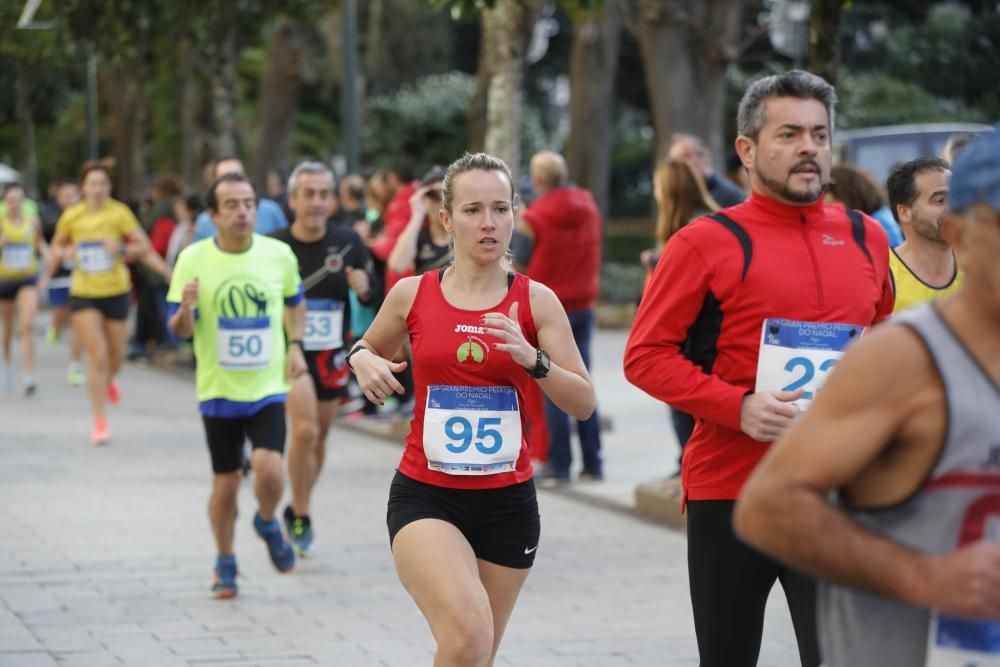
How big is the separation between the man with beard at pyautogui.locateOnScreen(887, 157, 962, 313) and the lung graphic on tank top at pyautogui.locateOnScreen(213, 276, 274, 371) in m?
3.16

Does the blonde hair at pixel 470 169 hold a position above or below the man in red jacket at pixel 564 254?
above

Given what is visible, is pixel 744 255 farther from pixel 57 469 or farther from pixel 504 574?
pixel 57 469

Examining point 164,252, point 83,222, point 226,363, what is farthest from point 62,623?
point 164,252

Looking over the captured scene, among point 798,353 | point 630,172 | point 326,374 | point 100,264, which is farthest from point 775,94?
point 630,172

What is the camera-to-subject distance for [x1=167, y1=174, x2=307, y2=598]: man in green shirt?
8023 mm

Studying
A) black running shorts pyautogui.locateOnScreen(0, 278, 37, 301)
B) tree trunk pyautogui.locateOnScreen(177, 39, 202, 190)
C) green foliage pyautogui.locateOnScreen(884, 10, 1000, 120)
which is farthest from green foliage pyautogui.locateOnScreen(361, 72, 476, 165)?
black running shorts pyautogui.locateOnScreen(0, 278, 37, 301)

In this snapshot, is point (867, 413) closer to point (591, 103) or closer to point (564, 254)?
point (564, 254)

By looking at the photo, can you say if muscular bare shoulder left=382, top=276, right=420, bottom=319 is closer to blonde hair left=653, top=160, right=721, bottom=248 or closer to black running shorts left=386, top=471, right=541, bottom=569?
black running shorts left=386, top=471, right=541, bottom=569

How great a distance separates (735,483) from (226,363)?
4098 millimetres

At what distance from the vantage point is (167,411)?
1622cm

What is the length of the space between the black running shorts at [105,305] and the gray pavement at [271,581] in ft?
4.47

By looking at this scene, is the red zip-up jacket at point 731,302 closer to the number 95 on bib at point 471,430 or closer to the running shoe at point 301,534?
the number 95 on bib at point 471,430

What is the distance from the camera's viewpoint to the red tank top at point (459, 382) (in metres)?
→ 5.01

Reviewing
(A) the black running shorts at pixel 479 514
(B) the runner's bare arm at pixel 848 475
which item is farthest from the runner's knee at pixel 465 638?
(B) the runner's bare arm at pixel 848 475
